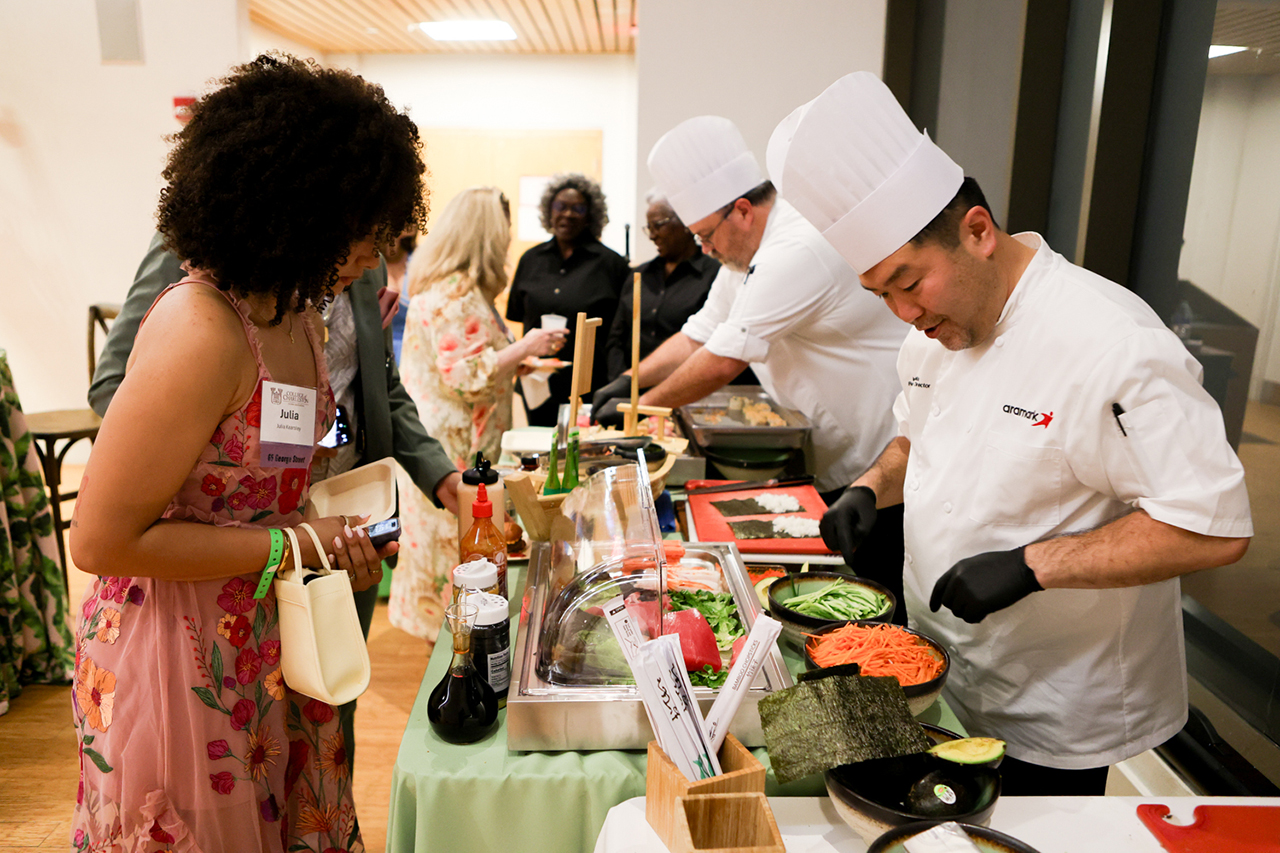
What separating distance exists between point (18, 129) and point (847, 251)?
18.8 ft

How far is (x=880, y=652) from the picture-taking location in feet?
3.96

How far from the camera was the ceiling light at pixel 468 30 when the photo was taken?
20.0 ft

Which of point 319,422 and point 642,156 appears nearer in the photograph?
point 319,422

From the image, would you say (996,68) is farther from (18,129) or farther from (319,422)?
(18,129)

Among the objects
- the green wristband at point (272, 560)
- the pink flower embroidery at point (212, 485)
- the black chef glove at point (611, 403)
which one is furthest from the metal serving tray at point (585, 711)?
the black chef glove at point (611, 403)

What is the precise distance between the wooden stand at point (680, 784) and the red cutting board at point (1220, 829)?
1.59 feet

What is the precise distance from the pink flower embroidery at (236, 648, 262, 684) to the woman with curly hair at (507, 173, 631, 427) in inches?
116

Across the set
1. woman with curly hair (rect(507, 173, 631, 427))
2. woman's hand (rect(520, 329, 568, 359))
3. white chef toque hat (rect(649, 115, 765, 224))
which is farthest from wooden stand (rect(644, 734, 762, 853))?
woman with curly hair (rect(507, 173, 631, 427))

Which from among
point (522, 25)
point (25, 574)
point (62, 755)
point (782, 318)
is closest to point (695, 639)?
point (782, 318)

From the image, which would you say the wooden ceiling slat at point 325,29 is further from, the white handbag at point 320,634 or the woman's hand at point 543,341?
the white handbag at point 320,634

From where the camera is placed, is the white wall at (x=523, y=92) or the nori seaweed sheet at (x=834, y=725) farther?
the white wall at (x=523, y=92)

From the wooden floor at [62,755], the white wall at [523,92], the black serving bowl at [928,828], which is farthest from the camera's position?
the white wall at [523,92]

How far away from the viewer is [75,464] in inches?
223

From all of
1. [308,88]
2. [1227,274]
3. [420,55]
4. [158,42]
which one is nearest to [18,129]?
[158,42]
